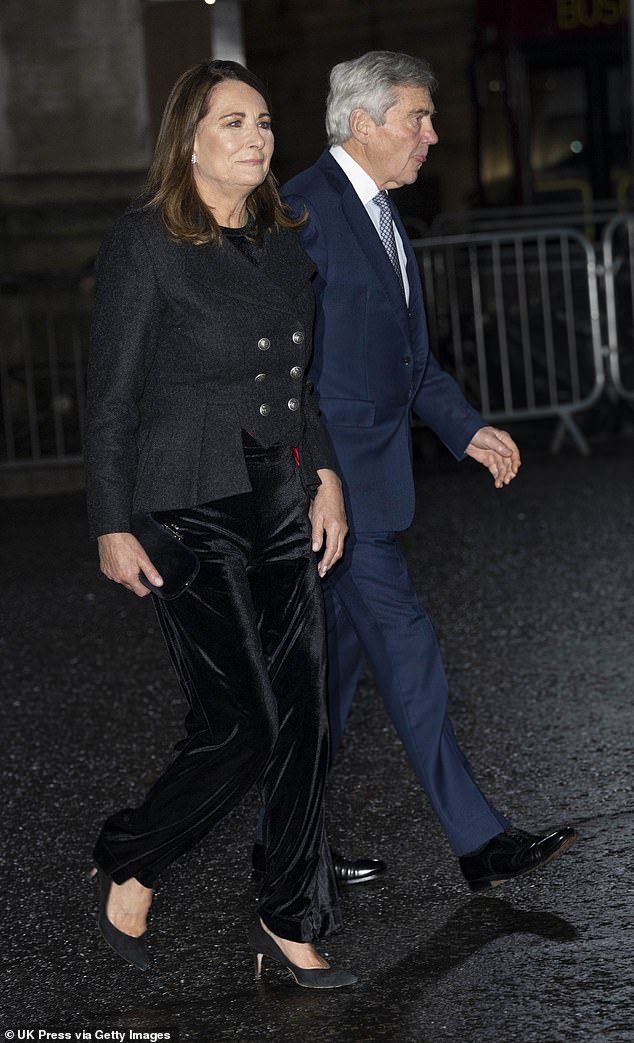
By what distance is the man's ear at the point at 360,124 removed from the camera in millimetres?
3924

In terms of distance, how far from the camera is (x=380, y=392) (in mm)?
3916

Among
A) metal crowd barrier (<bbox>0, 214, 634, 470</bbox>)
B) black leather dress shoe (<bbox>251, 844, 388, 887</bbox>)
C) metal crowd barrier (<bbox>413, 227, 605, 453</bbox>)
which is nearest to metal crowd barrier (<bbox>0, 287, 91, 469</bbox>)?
metal crowd barrier (<bbox>0, 214, 634, 470</bbox>)

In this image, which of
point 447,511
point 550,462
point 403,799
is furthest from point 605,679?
point 550,462

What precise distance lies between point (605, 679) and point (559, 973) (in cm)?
254

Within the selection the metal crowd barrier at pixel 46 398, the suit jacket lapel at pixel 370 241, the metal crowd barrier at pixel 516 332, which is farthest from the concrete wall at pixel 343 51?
the suit jacket lapel at pixel 370 241

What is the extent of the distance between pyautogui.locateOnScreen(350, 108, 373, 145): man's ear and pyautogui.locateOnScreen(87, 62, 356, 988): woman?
0.53 meters

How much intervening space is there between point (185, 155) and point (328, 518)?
2.54ft

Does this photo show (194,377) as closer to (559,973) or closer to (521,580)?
(559,973)

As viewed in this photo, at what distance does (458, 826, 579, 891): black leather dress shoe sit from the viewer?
12.2 ft

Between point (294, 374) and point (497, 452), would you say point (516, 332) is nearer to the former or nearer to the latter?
point (497, 452)

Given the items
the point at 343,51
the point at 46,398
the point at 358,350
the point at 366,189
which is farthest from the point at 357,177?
the point at 343,51

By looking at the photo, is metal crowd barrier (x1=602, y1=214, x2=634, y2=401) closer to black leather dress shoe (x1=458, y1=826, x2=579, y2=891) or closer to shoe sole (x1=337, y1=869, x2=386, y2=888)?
shoe sole (x1=337, y1=869, x2=386, y2=888)

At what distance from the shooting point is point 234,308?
3.33 m

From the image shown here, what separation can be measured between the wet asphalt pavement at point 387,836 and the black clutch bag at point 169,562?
0.79m
